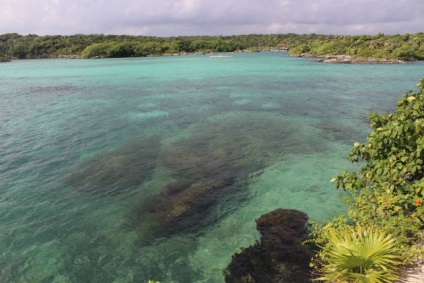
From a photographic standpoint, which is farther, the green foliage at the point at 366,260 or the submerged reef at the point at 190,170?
the submerged reef at the point at 190,170

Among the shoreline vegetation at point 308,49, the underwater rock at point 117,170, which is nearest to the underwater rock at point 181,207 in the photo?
the underwater rock at point 117,170

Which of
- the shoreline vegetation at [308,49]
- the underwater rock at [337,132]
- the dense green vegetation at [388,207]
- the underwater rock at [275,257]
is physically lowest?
the underwater rock at [275,257]

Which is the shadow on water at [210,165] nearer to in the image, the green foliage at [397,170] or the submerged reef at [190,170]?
the submerged reef at [190,170]

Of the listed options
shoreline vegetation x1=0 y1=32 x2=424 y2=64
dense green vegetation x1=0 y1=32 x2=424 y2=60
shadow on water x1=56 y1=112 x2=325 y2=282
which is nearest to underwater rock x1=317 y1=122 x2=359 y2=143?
shadow on water x1=56 y1=112 x2=325 y2=282

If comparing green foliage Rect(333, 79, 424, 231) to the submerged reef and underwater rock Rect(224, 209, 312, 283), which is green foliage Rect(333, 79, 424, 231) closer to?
underwater rock Rect(224, 209, 312, 283)

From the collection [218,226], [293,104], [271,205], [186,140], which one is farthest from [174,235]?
[293,104]

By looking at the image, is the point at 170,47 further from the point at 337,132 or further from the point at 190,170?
the point at 190,170
